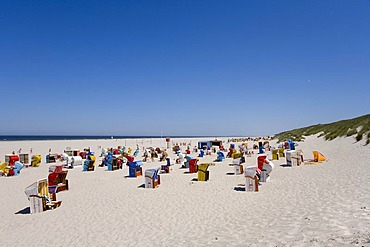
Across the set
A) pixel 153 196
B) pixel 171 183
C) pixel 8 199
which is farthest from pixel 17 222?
pixel 171 183

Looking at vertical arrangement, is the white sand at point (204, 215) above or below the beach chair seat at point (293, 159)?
below

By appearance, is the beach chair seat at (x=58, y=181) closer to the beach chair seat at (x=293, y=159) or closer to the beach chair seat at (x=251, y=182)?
the beach chair seat at (x=251, y=182)

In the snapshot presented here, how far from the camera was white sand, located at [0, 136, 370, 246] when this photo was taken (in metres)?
5.42

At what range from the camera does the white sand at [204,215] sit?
5418 mm

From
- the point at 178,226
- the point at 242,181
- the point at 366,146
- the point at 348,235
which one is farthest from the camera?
the point at 366,146

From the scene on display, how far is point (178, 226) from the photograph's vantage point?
6598mm

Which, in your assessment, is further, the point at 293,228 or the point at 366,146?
the point at 366,146

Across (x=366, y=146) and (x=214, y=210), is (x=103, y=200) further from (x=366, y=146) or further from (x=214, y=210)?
(x=366, y=146)

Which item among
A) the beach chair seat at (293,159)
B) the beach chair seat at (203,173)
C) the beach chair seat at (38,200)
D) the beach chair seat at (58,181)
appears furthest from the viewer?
the beach chair seat at (293,159)

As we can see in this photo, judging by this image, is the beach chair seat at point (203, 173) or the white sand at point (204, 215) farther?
the beach chair seat at point (203, 173)

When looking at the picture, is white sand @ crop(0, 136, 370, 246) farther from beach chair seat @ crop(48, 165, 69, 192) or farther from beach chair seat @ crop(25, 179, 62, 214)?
beach chair seat @ crop(48, 165, 69, 192)

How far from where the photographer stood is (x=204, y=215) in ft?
24.3

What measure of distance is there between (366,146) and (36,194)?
2060cm

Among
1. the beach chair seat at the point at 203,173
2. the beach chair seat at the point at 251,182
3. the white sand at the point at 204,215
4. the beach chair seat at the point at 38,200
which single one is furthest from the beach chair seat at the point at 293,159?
the beach chair seat at the point at 38,200
